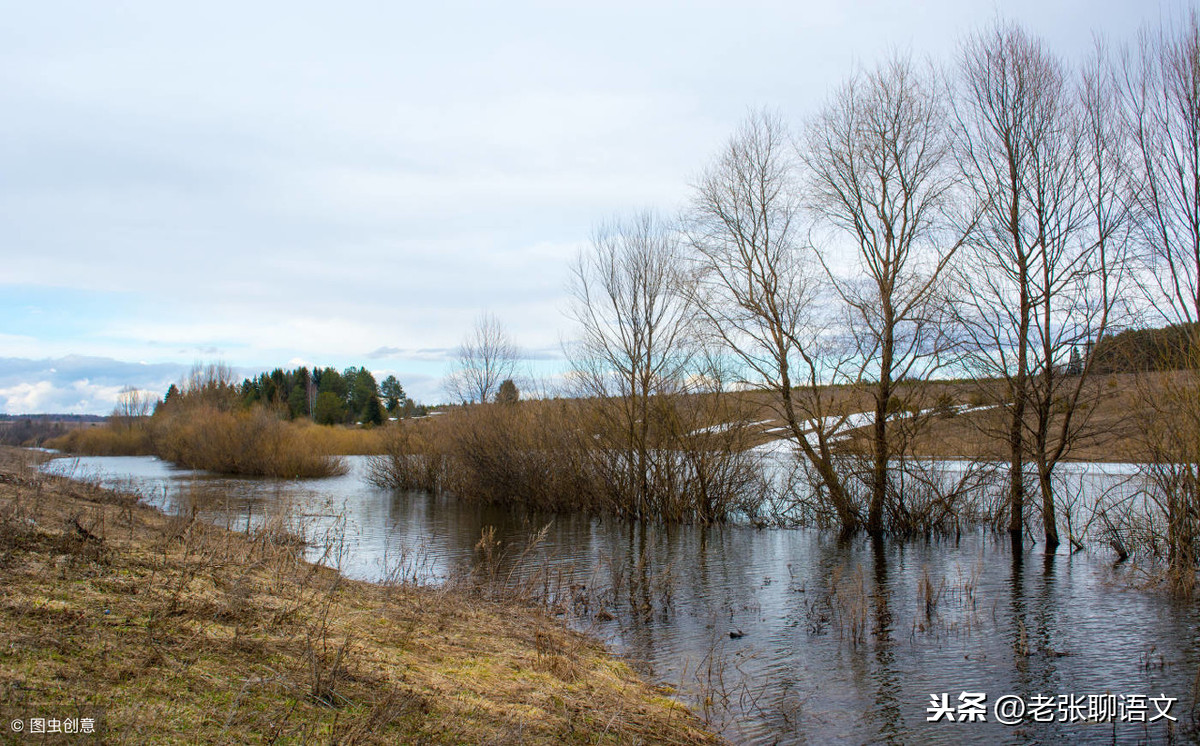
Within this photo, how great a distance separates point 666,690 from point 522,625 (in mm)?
2333

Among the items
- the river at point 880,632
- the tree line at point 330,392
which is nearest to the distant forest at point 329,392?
the tree line at point 330,392

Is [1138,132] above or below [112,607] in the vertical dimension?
above

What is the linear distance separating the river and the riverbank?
128 cm

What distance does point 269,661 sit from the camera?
5.82 metres

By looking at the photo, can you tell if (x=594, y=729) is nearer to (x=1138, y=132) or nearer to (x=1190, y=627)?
(x=1190, y=627)

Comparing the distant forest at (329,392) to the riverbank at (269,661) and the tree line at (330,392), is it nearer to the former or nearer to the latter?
the tree line at (330,392)

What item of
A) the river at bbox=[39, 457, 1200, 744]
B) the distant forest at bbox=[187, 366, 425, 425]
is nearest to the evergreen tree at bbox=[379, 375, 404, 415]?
the distant forest at bbox=[187, 366, 425, 425]

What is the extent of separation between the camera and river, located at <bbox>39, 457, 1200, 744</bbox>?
707cm

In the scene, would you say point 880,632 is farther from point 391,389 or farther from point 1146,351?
point 391,389

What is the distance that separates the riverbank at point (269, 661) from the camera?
4.70 meters

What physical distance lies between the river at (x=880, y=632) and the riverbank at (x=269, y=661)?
4.20ft

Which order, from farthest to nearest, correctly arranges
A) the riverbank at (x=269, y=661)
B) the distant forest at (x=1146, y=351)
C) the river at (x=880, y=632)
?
the distant forest at (x=1146, y=351)
the river at (x=880, y=632)
the riverbank at (x=269, y=661)

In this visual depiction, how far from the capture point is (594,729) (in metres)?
5.81

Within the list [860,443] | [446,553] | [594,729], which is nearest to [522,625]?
[594,729]
